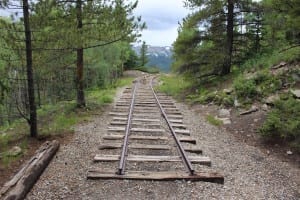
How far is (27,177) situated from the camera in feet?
18.5

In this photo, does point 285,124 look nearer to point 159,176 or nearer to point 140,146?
point 140,146

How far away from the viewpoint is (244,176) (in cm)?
639

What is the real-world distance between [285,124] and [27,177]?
6.22m

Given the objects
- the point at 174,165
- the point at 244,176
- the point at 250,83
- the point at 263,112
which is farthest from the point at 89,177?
the point at 250,83

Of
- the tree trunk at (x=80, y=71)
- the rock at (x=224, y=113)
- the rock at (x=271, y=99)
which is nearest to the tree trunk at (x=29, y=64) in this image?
the tree trunk at (x=80, y=71)

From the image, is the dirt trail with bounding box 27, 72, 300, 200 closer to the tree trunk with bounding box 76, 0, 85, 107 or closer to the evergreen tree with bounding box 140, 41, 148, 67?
the tree trunk with bounding box 76, 0, 85, 107

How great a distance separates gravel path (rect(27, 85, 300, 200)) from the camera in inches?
213

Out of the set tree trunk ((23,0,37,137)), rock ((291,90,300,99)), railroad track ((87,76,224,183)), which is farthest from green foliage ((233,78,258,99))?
tree trunk ((23,0,37,137))

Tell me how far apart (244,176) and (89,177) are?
9.73 ft

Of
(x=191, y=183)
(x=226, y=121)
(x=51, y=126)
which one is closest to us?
(x=191, y=183)

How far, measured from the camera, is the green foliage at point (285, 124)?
8125 millimetres

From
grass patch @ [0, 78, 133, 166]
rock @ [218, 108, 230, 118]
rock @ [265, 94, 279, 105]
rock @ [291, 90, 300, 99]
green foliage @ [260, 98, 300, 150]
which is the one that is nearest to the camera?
green foliage @ [260, 98, 300, 150]

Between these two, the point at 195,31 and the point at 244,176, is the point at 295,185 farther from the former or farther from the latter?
the point at 195,31

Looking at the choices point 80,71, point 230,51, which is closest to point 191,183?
point 80,71
